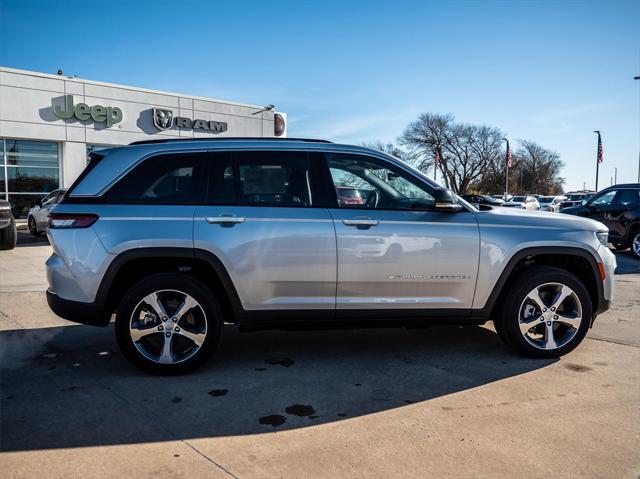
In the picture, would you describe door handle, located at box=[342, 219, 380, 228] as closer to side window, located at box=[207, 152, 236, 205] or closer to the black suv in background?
side window, located at box=[207, 152, 236, 205]

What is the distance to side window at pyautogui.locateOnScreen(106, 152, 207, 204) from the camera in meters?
4.18

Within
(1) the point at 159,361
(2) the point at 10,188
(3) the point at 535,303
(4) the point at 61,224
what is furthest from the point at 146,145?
(2) the point at 10,188

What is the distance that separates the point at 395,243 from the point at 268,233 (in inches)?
39.6

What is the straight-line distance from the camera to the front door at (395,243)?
167 inches

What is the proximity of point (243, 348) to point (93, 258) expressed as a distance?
5.20 ft

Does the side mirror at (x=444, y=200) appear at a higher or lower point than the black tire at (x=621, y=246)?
higher

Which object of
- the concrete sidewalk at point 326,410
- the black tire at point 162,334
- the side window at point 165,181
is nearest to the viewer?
the concrete sidewalk at point 326,410

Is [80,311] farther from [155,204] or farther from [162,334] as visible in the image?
[155,204]

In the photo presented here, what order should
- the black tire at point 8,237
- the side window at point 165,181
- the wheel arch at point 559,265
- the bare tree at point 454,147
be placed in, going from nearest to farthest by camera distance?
the side window at point 165,181, the wheel arch at point 559,265, the black tire at point 8,237, the bare tree at point 454,147

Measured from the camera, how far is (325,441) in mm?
3051

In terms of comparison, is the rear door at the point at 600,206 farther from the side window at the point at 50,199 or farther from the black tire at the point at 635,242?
the side window at the point at 50,199

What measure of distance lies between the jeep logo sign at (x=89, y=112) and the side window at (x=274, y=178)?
19.9 meters

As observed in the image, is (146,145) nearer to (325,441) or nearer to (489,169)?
(325,441)

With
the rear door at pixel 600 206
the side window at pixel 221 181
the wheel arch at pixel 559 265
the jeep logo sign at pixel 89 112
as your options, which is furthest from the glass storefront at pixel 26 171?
the wheel arch at pixel 559 265
